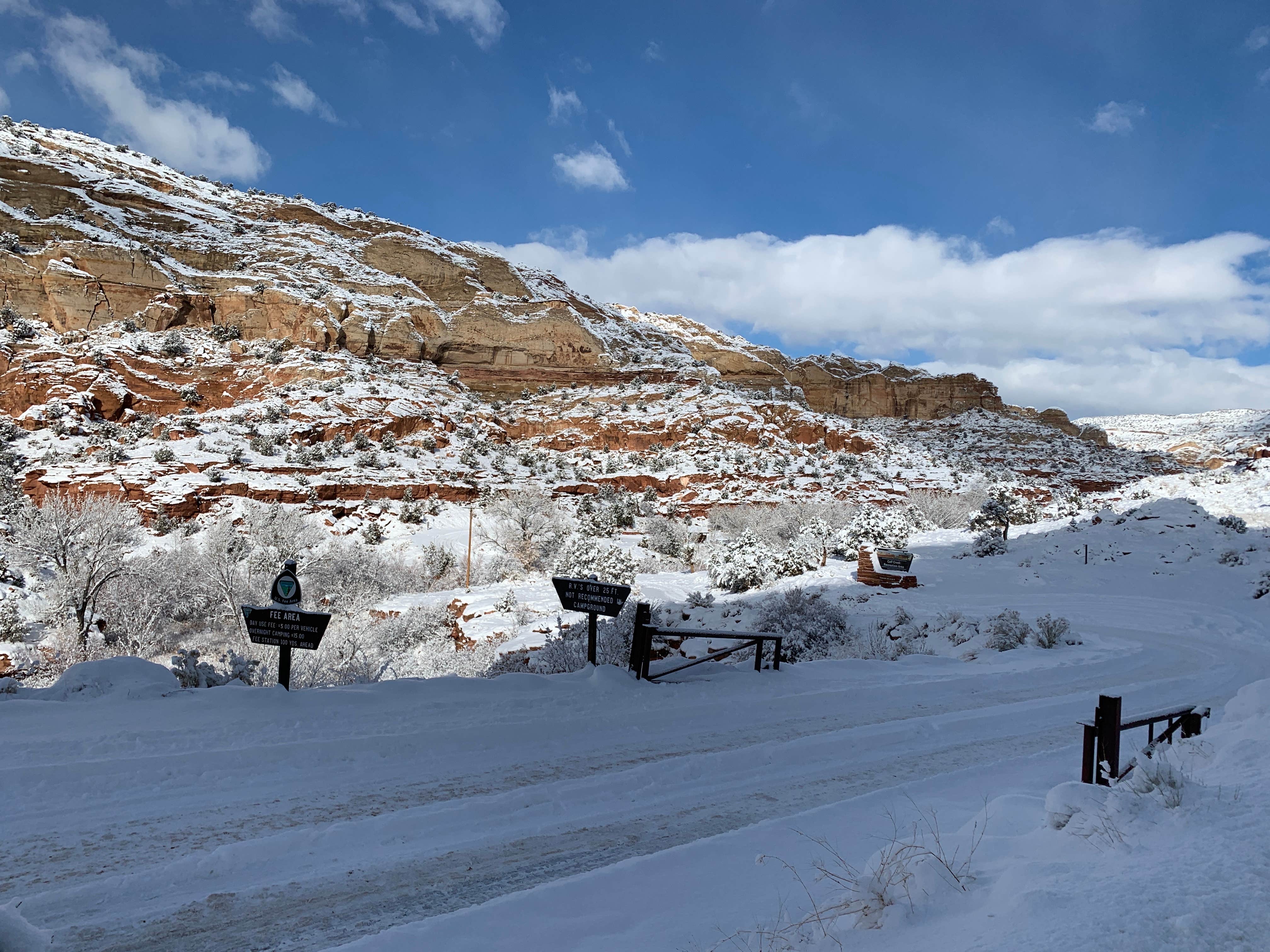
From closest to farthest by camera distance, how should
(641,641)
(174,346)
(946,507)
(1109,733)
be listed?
(1109,733) < (641,641) < (946,507) < (174,346)

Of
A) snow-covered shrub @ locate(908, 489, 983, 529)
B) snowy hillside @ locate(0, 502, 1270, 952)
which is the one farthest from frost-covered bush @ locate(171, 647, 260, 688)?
snow-covered shrub @ locate(908, 489, 983, 529)

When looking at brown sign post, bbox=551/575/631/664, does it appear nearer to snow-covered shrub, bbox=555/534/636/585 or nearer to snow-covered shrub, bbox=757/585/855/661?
snow-covered shrub, bbox=757/585/855/661

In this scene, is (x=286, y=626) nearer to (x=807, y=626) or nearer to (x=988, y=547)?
(x=807, y=626)

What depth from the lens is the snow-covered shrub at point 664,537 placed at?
30719 mm

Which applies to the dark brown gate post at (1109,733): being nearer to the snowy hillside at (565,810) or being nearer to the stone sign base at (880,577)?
the snowy hillside at (565,810)

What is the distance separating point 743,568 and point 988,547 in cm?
1152

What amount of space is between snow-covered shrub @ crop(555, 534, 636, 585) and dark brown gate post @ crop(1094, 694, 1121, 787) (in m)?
17.9

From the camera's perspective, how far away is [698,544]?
3181 cm

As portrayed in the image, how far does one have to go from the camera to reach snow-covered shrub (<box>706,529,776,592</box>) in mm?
20688

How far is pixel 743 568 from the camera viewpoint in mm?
20719

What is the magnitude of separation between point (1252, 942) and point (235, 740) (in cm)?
556

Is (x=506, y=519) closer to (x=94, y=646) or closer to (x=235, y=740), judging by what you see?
(x=94, y=646)

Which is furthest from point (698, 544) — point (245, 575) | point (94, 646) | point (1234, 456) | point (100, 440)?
point (1234, 456)

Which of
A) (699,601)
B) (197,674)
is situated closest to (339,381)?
(699,601)
